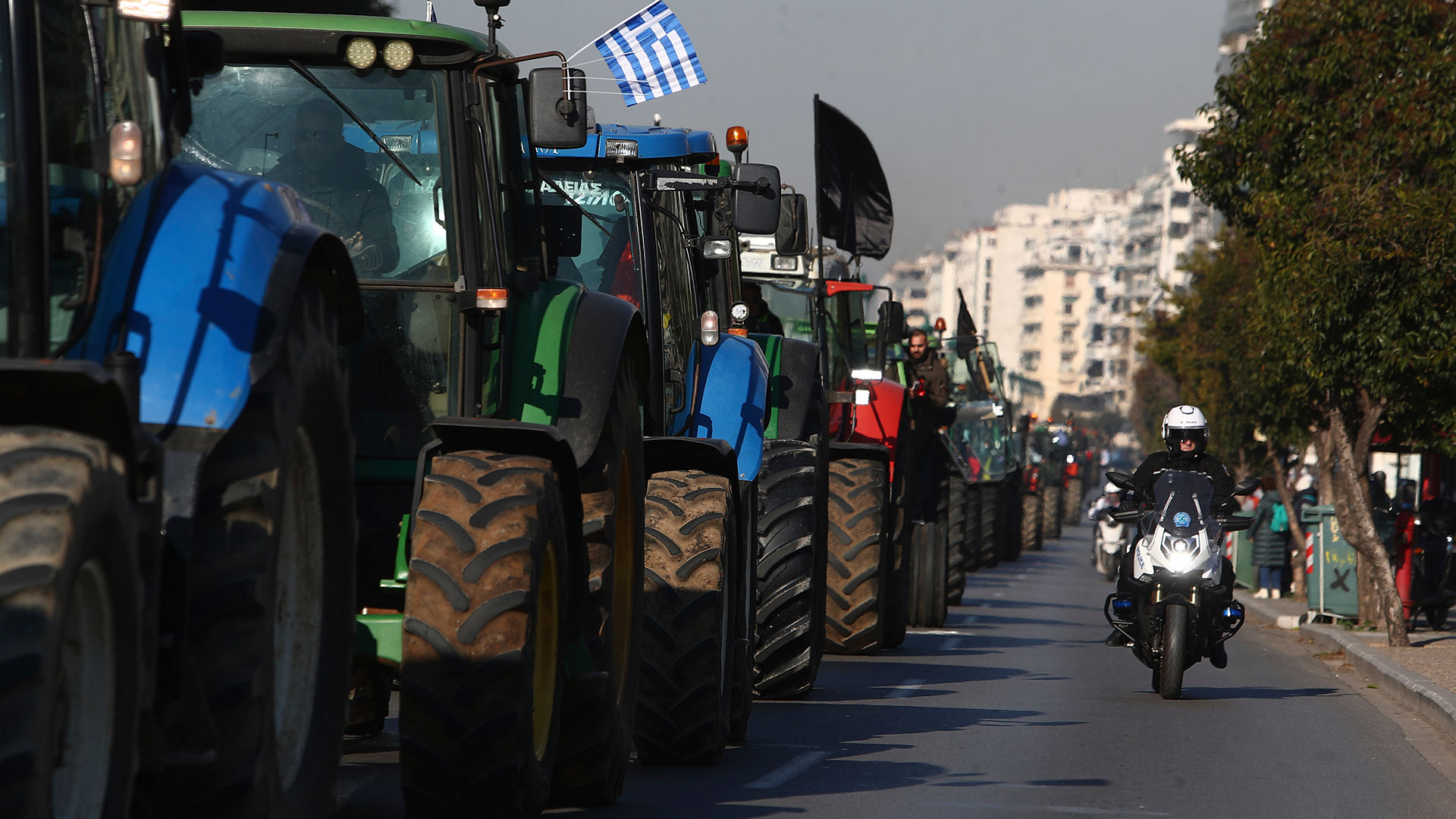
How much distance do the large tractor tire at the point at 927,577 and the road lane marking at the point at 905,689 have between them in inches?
211

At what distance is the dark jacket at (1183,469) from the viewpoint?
1355 centimetres

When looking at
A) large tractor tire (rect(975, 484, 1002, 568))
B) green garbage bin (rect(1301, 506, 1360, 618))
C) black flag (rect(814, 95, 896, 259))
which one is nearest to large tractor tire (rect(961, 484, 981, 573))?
large tractor tire (rect(975, 484, 1002, 568))

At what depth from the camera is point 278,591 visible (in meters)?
4.73

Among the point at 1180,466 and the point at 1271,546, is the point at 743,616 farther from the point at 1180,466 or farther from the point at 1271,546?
the point at 1271,546

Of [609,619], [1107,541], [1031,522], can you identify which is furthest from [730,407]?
[1031,522]

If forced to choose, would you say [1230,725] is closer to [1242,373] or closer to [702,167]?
[702,167]

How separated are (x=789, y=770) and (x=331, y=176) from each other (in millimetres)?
3591

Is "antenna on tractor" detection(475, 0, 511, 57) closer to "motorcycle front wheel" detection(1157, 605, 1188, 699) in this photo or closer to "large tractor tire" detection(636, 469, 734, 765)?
"large tractor tire" detection(636, 469, 734, 765)

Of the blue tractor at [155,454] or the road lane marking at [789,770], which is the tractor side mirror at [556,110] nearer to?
the blue tractor at [155,454]

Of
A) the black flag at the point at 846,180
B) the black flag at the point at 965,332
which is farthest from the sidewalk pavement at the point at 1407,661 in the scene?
the black flag at the point at 965,332

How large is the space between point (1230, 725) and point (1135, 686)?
2.49 metres

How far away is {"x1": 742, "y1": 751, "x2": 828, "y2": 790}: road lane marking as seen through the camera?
8.31 metres

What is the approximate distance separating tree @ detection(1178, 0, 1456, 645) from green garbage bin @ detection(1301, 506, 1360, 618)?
3.81 feet

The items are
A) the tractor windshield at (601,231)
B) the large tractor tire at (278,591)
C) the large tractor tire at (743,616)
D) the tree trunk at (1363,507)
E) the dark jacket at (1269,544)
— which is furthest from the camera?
the dark jacket at (1269,544)
